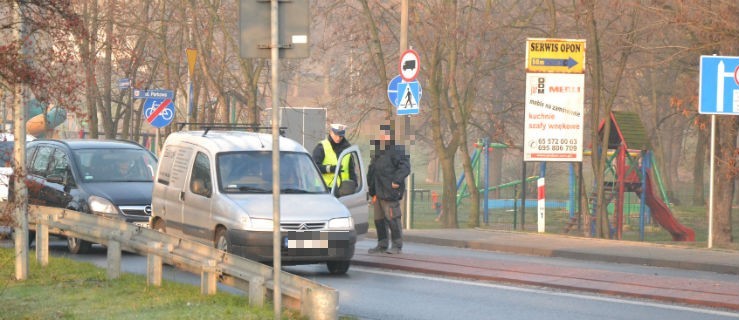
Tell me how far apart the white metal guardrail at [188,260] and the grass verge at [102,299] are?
14cm

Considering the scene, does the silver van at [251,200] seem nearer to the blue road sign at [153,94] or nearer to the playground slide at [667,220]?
the blue road sign at [153,94]

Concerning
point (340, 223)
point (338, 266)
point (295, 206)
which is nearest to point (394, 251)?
point (338, 266)

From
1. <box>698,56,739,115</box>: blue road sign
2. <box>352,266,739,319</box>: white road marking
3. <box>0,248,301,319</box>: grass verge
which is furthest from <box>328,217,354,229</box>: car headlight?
<box>698,56,739,115</box>: blue road sign

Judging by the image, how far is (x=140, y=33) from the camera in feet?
125

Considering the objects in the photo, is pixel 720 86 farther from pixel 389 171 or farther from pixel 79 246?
pixel 79 246

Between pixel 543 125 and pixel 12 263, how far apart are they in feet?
39.0

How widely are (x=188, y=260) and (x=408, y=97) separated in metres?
13.0

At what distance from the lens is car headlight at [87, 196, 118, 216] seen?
58.3 ft

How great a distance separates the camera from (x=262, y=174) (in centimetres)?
1548

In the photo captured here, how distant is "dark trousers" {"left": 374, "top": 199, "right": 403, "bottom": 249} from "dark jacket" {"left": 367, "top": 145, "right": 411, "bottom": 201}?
0.12 metres

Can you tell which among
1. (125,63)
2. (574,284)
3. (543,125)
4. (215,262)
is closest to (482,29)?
(543,125)

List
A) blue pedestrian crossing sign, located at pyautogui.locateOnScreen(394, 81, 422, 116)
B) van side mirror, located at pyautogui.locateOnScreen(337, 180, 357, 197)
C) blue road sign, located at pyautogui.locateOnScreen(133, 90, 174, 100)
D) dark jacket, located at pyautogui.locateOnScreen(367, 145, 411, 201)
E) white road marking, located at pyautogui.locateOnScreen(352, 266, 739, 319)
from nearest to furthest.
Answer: white road marking, located at pyautogui.locateOnScreen(352, 266, 739, 319) → van side mirror, located at pyautogui.locateOnScreen(337, 180, 357, 197) → dark jacket, located at pyautogui.locateOnScreen(367, 145, 411, 201) → blue pedestrian crossing sign, located at pyautogui.locateOnScreen(394, 81, 422, 116) → blue road sign, located at pyautogui.locateOnScreen(133, 90, 174, 100)

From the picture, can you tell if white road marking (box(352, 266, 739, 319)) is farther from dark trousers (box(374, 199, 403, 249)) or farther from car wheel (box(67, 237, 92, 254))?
car wheel (box(67, 237, 92, 254))

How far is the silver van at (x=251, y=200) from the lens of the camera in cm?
1416
